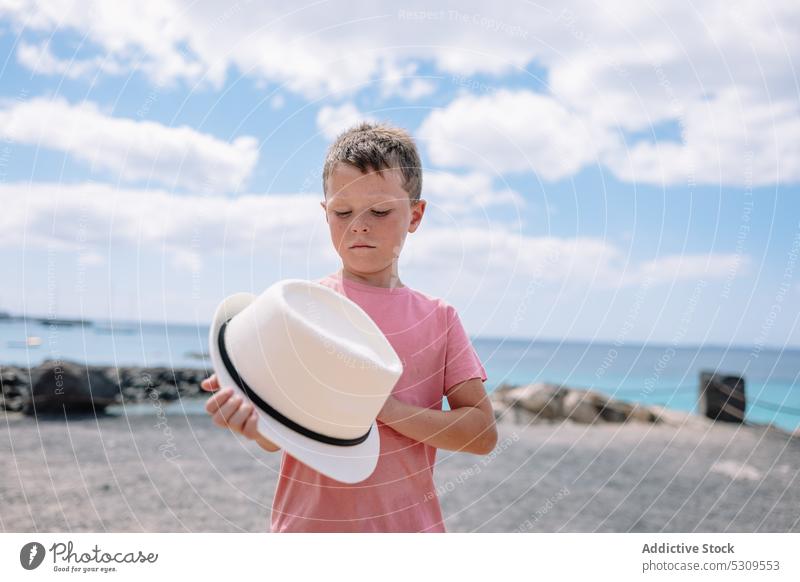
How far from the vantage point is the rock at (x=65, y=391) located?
11.0 m

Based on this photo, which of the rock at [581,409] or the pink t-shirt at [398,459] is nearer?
the pink t-shirt at [398,459]

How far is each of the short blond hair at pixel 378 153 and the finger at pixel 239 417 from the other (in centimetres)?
88

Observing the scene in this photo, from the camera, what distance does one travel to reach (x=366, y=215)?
2.31 m

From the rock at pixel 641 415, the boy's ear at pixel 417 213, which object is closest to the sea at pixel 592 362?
the rock at pixel 641 415

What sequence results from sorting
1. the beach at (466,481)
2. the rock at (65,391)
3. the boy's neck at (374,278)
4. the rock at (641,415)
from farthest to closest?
1. the rock at (641,415)
2. the rock at (65,391)
3. the beach at (466,481)
4. the boy's neck at (374,278)

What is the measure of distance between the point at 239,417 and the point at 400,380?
27.2 inches

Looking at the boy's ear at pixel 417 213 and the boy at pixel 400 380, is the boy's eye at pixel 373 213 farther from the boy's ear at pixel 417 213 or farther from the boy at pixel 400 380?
the boy's ear at pixel 417 213

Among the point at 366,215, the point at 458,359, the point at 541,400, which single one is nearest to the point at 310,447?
the point at 458,359

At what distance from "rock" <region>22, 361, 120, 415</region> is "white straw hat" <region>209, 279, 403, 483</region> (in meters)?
9.40

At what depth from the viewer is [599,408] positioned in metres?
14.1

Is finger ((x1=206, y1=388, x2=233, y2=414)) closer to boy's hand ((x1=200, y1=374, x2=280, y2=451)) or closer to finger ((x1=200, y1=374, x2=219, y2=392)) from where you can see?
boy's hand ((x1=200, y1=374, x2=280, y2=451))
